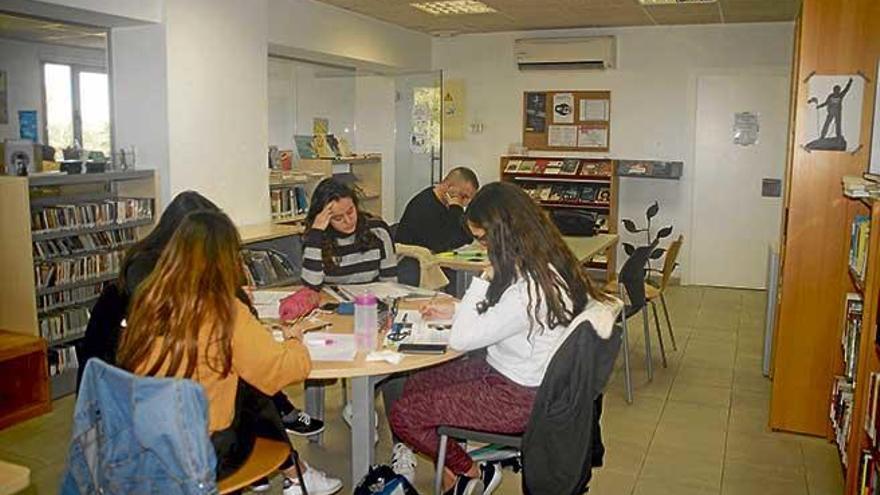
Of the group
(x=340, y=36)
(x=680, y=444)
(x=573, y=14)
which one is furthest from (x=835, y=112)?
(x=340, y=36)

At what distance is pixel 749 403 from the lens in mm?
4414

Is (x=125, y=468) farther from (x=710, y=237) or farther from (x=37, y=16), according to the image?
(x=710, y=237)

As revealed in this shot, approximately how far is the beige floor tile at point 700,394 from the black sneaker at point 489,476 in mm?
1712

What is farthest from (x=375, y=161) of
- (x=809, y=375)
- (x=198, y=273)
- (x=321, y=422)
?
(x=198, y=273)

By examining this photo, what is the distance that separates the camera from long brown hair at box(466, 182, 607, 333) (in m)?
2.59

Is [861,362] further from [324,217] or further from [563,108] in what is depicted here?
[563,108]

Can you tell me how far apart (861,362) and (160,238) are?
261 centimetres

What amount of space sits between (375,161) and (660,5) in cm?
299

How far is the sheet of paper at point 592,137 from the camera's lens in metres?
7.97

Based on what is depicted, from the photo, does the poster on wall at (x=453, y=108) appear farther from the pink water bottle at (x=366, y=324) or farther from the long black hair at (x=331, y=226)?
the pink water bottle at (x=366, y=324)

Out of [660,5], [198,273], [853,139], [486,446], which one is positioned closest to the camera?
[198,273]

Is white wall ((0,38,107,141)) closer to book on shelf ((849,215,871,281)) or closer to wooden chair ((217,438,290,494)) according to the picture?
wooden chair ((217,438,290,494))

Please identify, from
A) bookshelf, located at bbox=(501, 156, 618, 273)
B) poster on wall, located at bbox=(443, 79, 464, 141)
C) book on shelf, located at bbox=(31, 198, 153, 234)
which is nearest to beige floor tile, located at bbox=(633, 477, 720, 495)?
book on shelf, located at bbox=(31, 198, 153, 234)

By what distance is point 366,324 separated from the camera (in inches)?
108
